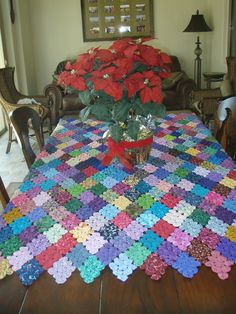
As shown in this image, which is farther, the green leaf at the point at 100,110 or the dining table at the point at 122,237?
the green leaf at the point at 100,110

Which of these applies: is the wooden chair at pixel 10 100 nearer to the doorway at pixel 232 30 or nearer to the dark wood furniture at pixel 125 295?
the doorway at pixel 232 30

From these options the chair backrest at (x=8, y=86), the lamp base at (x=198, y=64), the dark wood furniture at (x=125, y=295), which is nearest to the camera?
the dark wood furniture at (x=125, y=295)

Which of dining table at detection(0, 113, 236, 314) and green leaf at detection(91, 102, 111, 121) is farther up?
green leaf at detection(91, 102, 111, 121)

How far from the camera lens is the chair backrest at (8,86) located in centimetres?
368

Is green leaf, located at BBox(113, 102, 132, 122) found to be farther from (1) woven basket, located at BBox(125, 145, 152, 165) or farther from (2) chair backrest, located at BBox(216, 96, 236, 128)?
(2) chair backrest, located at BBox(216, 96, 236, 128)

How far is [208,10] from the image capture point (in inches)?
195

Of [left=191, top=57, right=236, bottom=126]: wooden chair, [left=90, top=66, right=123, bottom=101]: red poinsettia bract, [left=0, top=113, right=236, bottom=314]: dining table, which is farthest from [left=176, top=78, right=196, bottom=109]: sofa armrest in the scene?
[left=90, top=66, right=123, bottom=101]: red poinsettia bract

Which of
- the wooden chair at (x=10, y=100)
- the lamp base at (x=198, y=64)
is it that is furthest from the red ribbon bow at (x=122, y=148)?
the lamp base at (x=198, y=64)

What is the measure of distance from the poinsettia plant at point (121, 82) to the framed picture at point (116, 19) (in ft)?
13.8

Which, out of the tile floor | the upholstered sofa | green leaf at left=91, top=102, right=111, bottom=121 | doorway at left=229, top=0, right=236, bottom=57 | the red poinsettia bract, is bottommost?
the tile floor

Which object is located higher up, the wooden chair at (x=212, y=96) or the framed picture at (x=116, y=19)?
the framed picture at (x=116, y=19)

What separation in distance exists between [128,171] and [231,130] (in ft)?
2.26

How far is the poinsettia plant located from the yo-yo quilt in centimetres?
23

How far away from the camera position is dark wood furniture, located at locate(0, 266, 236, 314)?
651mm
